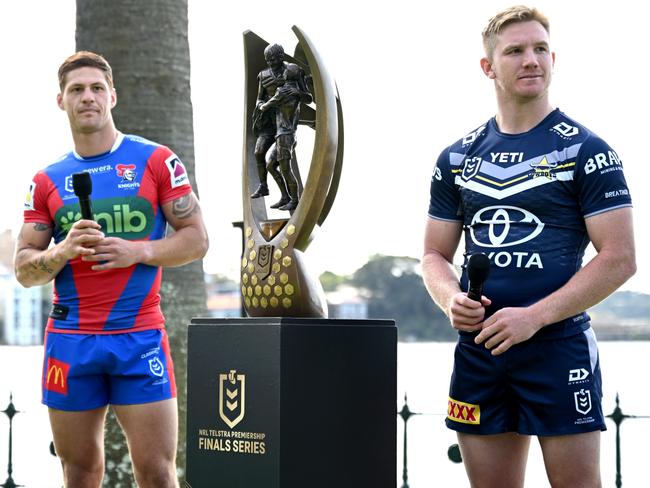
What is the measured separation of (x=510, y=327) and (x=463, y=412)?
0.34 m

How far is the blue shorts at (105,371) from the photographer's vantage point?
13.0ft

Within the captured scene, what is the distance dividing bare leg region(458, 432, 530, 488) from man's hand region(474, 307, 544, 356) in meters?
0.30

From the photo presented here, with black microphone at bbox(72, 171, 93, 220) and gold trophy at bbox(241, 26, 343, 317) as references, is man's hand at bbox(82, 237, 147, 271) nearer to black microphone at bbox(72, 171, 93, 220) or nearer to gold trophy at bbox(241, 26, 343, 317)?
black microphone at bbox(72, 171, 93, 220)

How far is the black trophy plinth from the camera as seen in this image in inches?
147

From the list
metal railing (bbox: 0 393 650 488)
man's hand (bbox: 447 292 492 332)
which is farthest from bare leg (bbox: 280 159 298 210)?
metal railing (bbox: 0 393 650 488)

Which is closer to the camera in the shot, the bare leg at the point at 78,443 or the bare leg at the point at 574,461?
the bare leg at the point at 574,461

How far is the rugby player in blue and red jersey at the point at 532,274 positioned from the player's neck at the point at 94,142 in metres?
1.54

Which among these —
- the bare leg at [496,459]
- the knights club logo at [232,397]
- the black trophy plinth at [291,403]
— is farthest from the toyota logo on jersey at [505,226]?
the knights club logo at [232,397]

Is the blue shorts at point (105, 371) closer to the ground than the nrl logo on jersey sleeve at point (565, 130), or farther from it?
closer to the ground

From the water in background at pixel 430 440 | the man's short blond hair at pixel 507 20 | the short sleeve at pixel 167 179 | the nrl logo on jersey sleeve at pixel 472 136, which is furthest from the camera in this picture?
the water in background at pixel 430 440

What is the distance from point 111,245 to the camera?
3.90 meters

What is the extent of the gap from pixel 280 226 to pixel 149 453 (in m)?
0.99

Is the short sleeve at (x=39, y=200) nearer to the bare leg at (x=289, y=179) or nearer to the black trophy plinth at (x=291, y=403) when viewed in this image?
the black trophy plinth at (x=291, y=403)

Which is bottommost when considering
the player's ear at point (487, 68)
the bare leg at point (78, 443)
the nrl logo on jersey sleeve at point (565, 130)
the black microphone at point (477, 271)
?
the bare leg at point (78, 443)
